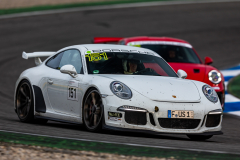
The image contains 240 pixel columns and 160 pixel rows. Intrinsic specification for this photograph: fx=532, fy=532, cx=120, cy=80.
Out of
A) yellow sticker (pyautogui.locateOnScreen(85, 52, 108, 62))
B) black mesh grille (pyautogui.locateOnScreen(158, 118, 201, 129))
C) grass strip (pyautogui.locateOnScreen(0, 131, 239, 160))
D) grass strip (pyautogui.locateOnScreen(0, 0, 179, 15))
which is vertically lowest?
grass strip (pyautogui.locateOnScreen(0, 131, 239, 160))

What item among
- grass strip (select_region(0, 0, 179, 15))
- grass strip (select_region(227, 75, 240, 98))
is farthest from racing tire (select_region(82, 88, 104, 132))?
grass strip (select_region(0, 0, 179, 15))

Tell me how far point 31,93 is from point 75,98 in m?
1.24

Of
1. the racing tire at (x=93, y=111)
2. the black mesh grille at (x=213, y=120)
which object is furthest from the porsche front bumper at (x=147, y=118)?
the black mesh grille at (x=213, y=120)

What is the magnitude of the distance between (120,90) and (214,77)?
3.80 m

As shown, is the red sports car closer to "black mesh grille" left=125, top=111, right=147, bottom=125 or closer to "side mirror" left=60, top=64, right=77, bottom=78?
"side mirror" left=60, top=64, right=77, bottom=78

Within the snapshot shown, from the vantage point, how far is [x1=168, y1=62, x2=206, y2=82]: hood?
970 cm

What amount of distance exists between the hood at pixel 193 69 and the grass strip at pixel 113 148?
14.6 feet

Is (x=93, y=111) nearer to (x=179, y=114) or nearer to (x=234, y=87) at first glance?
(x=179, y=114)

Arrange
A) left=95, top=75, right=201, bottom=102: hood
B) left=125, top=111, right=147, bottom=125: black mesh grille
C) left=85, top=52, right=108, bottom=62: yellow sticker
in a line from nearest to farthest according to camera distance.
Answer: left=125, top=111, right=147, bottom=125: black mesh grille → left=95, top=75, right=201, bottom=102: hood → left=85, top=52, right=108, bottom=62: yellow sticker

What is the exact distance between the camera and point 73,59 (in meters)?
7.68

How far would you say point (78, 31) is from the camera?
2067 centimetres

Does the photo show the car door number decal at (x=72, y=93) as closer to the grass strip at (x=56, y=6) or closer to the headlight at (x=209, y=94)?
the headlight at (x=209, y=94)

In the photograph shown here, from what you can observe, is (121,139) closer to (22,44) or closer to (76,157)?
(76,157)

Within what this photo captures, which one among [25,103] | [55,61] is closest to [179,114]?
[55,61]
